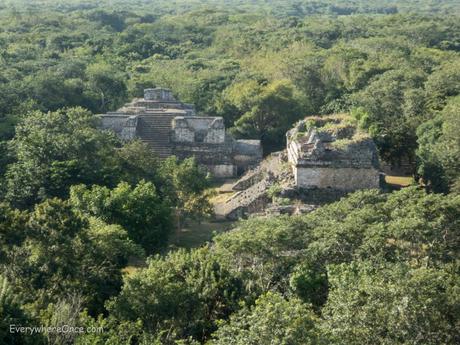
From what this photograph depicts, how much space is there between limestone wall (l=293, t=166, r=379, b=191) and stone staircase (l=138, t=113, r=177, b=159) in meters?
8.57

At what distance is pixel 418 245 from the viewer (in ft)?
58.9

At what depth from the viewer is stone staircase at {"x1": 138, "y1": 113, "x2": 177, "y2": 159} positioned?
32938 millimetres

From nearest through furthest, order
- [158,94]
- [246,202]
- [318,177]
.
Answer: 1. [318,177]
2. [246,202]
3. [158,94]

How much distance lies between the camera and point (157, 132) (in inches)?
1332

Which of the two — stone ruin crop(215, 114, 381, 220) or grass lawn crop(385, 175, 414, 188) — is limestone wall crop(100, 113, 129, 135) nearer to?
stone ruin crop(215, 114, 381, 220)

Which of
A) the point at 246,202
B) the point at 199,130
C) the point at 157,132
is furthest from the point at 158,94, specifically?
the point at 246,202

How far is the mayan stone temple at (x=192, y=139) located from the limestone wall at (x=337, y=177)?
22.7 ft

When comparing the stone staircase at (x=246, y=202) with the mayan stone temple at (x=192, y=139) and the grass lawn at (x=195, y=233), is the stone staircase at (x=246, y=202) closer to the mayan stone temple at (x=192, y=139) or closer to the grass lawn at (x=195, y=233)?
the grass lawn at (x=195, y=233)

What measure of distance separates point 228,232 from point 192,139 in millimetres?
14461

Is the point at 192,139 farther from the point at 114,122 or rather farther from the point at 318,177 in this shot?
the point at 318,177

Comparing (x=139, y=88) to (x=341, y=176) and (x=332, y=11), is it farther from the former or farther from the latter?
(x=332, y=11)

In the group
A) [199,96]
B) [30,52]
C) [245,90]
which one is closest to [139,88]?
[199,96]

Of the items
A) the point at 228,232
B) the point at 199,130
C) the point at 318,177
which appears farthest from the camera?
the point at 199,130

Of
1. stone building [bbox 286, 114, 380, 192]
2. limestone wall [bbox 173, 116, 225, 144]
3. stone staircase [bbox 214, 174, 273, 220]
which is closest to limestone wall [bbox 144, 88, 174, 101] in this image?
limestone wall [bbox 173, 116, 225, 144]
